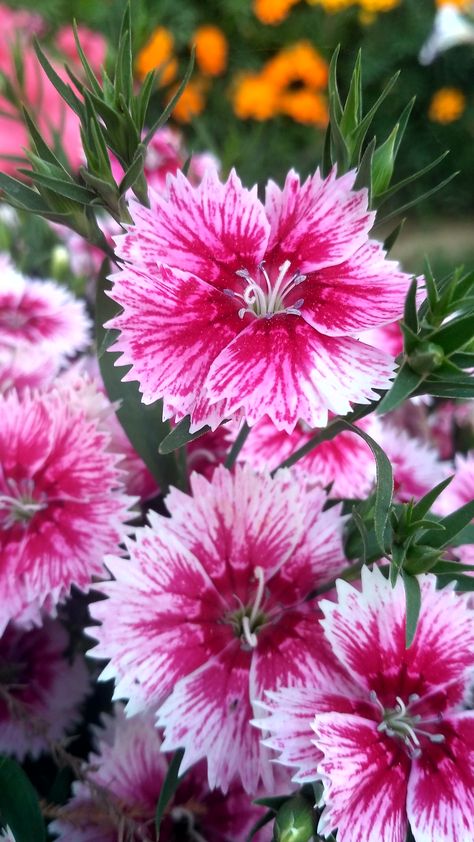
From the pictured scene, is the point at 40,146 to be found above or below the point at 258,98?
below

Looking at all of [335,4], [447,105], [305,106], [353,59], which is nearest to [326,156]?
[305,106]

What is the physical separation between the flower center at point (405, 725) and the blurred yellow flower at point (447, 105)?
3226 mm

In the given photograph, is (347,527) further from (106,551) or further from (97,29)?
(97,29)

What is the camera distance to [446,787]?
1.30ft

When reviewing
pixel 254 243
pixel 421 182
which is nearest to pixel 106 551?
pixel 254 243

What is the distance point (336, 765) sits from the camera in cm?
37

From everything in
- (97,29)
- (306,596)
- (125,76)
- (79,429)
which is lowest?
(306,596)

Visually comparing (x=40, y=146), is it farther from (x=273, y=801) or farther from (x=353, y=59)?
(x=353, y=59)

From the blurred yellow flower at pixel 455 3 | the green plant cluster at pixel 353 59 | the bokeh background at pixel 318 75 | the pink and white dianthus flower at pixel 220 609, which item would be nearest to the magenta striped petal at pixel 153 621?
the pink and white dianthus flower at pixel 220 609

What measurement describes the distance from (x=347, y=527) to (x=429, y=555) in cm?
9

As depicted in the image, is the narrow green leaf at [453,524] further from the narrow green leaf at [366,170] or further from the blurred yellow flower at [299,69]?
the blurred yellow flower at [299,69]

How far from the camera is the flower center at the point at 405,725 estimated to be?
41 cm

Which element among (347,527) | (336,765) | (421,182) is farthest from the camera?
(421,182)

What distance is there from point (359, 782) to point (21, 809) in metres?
0.18
